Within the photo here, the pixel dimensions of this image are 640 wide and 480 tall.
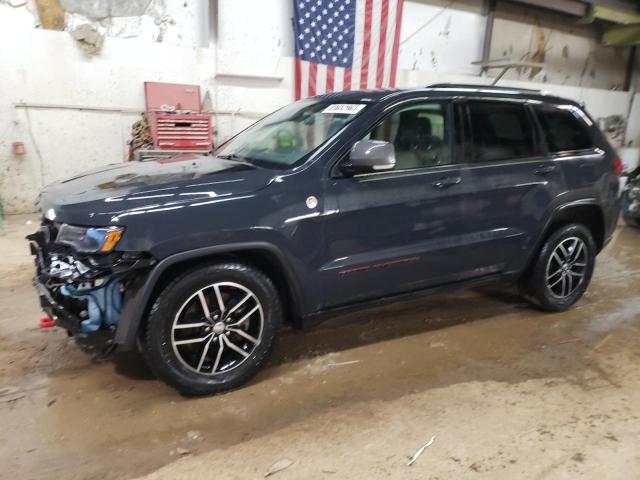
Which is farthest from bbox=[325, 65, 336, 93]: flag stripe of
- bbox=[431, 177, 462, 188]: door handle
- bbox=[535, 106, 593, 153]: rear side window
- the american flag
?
bbox=[431, 177, 462, 188]: door handle

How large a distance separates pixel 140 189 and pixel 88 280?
0.53 meters

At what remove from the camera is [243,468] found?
226cm

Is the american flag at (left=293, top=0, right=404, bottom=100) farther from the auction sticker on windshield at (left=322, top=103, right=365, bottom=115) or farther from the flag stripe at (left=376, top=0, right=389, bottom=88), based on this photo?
the auction sticker on windshield at (left=322, top=103, right=365, bottom=115)

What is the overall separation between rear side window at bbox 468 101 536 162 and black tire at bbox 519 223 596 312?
2.48ft

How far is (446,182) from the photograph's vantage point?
128 inches

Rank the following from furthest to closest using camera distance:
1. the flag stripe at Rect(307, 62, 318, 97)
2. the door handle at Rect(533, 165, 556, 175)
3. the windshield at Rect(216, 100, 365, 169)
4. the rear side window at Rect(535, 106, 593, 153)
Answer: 1. the flag stripe at Rect(307, 62, 318, 97)
2. the rear side window at Rect(535, 106, 593, 153)
3. the door handle at Rect(533, 165, 556, 175)
4. the windshield at Rect(216, 100, 365, 169)

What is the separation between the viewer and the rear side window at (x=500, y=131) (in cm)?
345

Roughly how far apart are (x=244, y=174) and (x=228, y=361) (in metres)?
1.09

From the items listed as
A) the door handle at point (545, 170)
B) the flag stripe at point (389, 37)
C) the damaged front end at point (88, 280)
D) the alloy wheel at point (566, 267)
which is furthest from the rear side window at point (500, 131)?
the flag stripe at point (389, 37)

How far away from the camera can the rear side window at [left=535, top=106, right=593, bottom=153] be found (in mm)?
3818

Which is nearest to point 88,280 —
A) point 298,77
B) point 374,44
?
point 298,77

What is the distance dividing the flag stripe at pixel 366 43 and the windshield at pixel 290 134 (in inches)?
207

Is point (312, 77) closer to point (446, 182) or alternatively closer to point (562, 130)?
point (562, 130)

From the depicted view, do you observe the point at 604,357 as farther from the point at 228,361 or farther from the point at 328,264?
the point at 228,361
